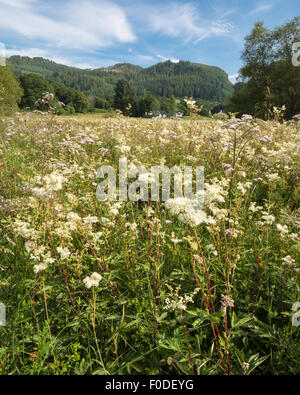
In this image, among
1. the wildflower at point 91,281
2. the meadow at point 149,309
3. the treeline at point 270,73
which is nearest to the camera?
the wildflower at point 91,281

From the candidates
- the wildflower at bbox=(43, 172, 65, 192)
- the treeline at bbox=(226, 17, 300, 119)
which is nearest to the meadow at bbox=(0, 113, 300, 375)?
the wildflower at bbox=(43, 172, 65, 192)

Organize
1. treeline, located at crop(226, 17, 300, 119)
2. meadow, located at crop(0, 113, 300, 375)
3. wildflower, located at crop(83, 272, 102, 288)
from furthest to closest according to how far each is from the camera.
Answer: treeline, located at crop(226, 17, 300, 119) < meadow, located at crop(0, 113, 300, 375) < wildflower, located at crop(83, 272, 102, 288)

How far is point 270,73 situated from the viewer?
31.0 m

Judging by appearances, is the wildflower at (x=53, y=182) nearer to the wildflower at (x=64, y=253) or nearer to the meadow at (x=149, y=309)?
the meadow at (x=149, y=309)

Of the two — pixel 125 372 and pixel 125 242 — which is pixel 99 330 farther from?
pixel 125 242

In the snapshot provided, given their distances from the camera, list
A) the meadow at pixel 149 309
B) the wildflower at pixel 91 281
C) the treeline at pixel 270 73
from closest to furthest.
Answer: the wildflower at pixel 91 281
the meadow at pixel 149 309
the treeline at pixel 270 73

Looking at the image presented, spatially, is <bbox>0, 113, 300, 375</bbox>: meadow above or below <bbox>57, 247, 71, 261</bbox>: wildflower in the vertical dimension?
below

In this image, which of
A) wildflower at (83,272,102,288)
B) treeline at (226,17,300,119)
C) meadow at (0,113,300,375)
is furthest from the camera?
treeline at (226,17,300,119)

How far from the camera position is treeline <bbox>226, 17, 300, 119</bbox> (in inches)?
1071

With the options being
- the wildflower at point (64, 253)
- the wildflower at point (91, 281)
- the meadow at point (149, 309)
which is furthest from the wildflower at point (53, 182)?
the wildflower at point (91, 281)

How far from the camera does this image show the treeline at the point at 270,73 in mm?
27203

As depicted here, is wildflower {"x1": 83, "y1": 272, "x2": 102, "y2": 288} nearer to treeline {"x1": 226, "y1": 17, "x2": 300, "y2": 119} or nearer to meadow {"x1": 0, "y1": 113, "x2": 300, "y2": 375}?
meadow {"x1": 0, "y1": 113, "x2": 300, "y2": 375}

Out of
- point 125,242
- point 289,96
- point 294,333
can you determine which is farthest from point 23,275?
point 289,96
